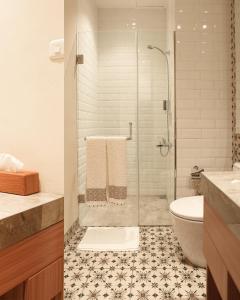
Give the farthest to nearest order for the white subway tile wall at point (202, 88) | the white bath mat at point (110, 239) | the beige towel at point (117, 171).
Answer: the white subway tile wall at point (202, 88), the beige towel at point (117, 171), the white bath mat at point (110, 239)

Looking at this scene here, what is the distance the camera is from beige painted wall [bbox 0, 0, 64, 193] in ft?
3.73

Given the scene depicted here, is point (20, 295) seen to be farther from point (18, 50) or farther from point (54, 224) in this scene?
point (18, 50)

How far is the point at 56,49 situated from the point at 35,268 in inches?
32.6

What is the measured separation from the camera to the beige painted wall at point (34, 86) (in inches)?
44.8

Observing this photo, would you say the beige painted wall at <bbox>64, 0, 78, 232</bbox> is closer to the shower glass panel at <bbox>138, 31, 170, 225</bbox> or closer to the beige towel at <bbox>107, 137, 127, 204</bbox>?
the beige towel at <bbox>107, 137, 127, 204</bbox>

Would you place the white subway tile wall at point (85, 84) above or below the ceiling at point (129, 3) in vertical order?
below

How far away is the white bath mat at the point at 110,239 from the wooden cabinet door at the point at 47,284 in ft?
4.11

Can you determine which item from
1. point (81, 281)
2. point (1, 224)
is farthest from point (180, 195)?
point (1, 224)

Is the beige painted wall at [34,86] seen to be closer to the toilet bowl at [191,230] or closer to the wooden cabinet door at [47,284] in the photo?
the wooden cabinet door at [47,284]

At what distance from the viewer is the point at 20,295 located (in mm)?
862

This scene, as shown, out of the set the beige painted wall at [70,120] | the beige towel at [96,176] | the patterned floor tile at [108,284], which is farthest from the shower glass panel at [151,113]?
the patterned floor tile at [108,284]

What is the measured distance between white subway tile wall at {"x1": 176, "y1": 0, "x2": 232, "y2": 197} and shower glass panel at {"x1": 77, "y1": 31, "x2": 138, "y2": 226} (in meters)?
0.53

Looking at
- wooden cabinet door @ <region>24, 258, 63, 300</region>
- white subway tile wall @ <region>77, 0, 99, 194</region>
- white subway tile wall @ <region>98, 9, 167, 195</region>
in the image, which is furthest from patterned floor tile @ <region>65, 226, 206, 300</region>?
white subway tile wall @ <region>98, 9, 167, 195</region>

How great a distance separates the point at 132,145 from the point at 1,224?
2248mm
